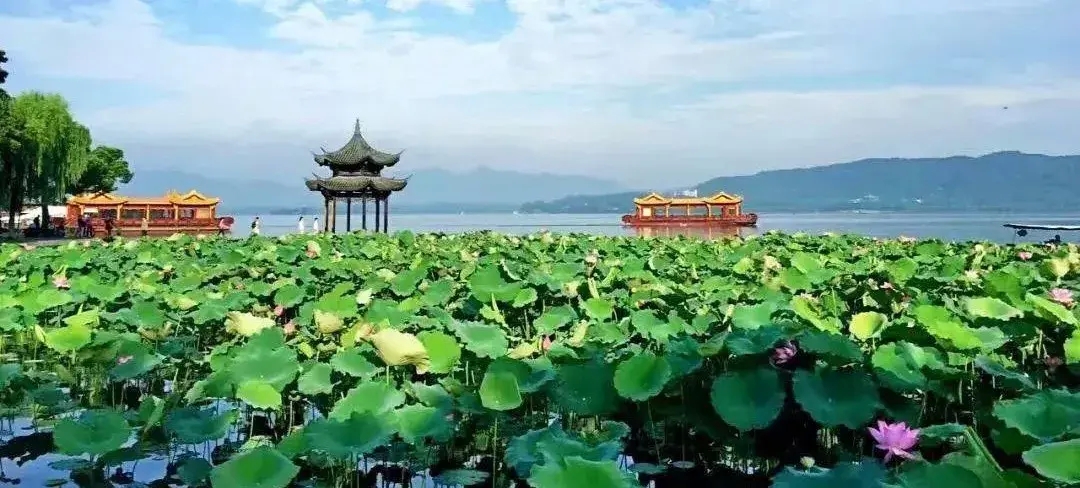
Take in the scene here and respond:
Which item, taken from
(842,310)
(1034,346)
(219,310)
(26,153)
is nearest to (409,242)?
(219,310)

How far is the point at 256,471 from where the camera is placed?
2549 millimetres

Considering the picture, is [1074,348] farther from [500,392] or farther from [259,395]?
[259,395]

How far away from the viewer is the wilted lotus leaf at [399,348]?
3.30 metres

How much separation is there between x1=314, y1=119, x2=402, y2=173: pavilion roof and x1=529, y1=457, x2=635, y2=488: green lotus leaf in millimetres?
29757

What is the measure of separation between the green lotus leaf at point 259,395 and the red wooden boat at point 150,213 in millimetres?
36506

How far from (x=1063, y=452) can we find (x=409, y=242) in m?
11.8

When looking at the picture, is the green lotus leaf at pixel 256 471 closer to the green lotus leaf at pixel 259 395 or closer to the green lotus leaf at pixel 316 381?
the green lotus leaf at pixel 259 395

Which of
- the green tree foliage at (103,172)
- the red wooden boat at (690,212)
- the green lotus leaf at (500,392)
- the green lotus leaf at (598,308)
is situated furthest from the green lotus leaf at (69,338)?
the green tree foliage at (103,172)

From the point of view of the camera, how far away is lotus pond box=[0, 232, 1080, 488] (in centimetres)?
250

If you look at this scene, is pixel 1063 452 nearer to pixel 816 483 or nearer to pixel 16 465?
pixel 816 483

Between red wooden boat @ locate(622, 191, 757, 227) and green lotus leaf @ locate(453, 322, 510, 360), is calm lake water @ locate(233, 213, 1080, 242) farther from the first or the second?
green lotus leaf @ locate(453, 322, 510, 360)

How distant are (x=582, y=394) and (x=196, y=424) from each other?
138 centimetres

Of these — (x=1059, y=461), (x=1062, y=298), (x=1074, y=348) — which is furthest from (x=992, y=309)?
(x=1059, y=461)

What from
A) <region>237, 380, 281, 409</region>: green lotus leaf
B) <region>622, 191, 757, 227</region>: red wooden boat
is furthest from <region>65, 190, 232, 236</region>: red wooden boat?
<region>237, 380, 281, 409</region>: green lotus leaf
